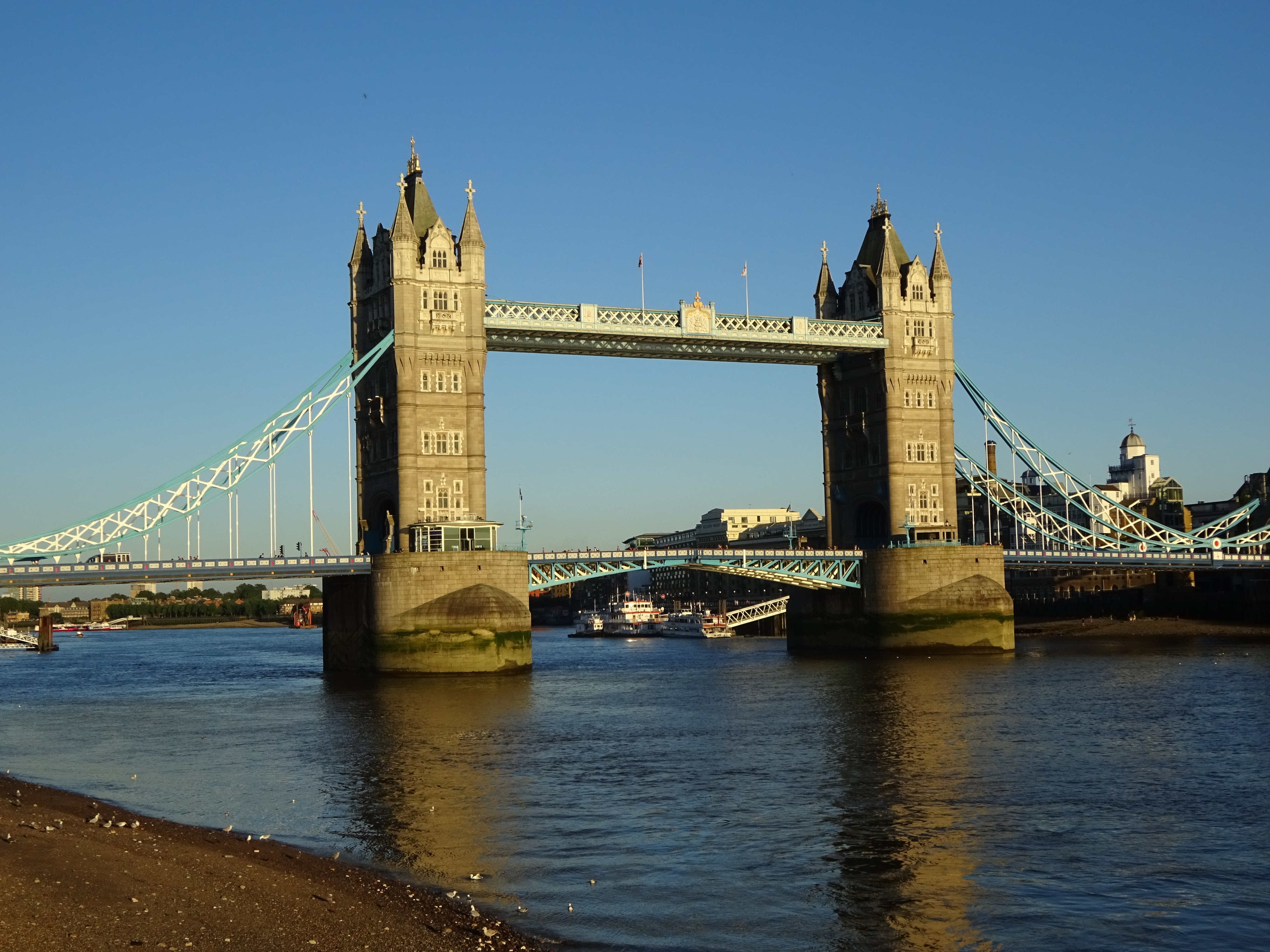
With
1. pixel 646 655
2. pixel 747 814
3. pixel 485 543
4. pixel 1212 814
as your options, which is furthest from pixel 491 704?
pixel 646 655

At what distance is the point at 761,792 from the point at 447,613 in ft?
129

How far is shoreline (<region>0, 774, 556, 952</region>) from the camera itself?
62.7 feet

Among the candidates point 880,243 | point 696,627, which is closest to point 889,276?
point 880,243

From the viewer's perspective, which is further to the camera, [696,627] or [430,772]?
[696,627]

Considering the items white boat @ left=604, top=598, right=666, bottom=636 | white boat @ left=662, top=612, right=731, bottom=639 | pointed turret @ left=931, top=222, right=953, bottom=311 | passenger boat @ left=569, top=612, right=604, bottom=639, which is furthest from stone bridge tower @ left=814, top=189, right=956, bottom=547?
passenger boat @ left=569, top=612, right=604, bottom=639

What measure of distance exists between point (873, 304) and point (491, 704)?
44.5m

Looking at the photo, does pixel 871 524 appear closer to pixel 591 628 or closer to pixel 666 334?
pixel 666 334

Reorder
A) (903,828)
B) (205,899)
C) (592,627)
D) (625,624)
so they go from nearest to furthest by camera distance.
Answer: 1. (205,899)
2. (903,828)
3. (625,624)
4. (592,627)

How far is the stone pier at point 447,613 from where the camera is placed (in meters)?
73.2

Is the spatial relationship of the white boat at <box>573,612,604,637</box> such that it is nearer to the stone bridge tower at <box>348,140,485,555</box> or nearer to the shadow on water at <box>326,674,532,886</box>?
the stone bridge tower at <box>348,140,485,555</box>

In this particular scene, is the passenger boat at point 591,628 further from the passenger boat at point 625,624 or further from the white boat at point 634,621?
the white boat at point 634,621

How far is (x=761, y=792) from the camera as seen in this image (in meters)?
36.0

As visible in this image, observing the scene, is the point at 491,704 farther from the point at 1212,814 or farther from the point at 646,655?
the point at 646,655

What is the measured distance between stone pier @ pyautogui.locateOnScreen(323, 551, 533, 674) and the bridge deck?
1291 cm
